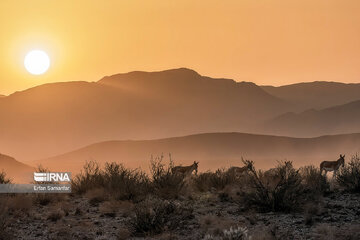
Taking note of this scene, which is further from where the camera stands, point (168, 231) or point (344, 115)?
A: point (344, 115)

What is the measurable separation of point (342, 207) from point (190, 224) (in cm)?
443

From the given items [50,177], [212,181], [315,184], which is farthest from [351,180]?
[50,177]

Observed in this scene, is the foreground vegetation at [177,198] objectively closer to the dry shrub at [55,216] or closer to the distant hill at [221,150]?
the dry shrub at [55,216]

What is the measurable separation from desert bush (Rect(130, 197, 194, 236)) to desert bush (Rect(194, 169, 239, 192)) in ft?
17.0

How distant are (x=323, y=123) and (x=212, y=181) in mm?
173425

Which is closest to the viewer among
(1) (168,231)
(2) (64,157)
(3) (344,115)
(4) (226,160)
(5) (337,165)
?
(1) (168,231)

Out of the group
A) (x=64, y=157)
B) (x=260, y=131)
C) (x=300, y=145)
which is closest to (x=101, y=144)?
(x=64, y=157)

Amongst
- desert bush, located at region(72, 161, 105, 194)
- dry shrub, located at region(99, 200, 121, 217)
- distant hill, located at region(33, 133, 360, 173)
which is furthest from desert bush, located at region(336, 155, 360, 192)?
distant hill, located at region(33, 133, 360, 173)

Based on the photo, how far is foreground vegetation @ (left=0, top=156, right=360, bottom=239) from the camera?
1472cm

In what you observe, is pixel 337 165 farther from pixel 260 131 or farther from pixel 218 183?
pixel 260 131

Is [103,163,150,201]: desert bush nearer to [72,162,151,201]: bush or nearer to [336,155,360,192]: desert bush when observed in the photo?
[72,162,151,201]: bush

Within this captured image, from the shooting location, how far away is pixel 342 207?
15.9 metres

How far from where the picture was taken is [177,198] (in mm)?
18500

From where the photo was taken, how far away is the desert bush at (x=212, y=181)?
826 inches
